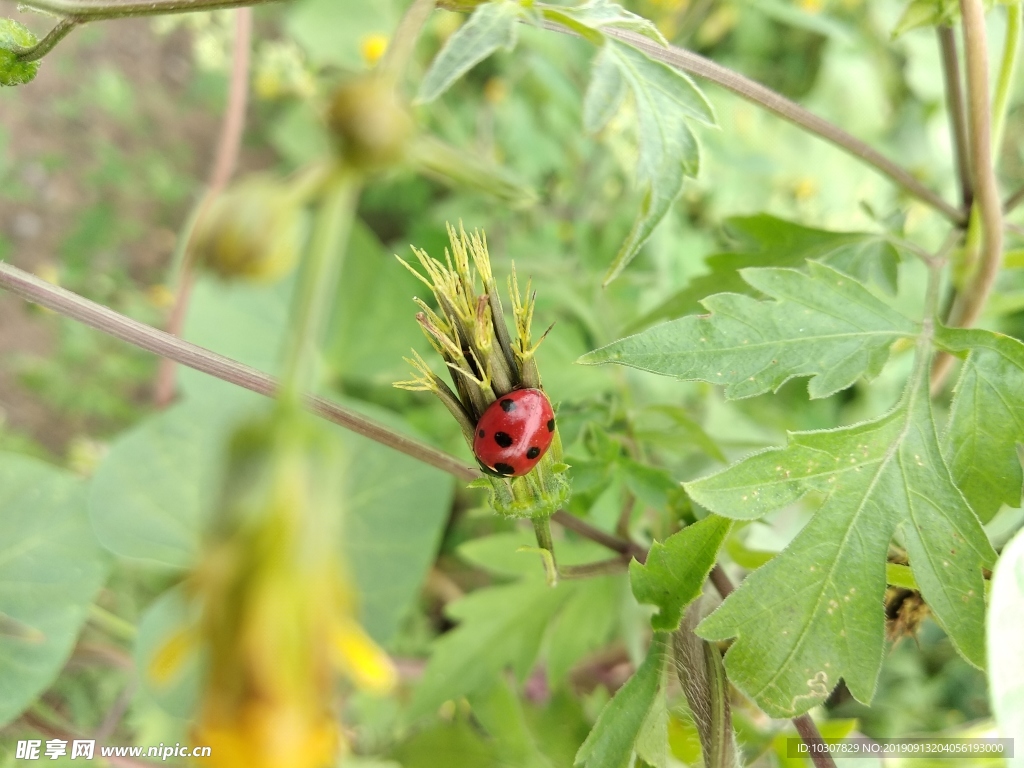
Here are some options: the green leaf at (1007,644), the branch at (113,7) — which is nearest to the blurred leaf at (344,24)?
the branch at (113,7)

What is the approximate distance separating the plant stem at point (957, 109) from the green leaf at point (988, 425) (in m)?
0.30

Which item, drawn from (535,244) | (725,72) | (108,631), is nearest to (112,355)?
(108,631)

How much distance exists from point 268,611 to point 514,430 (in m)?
0.32

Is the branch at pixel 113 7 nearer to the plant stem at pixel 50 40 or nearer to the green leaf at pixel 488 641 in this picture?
the plant stem at pixel 50 40

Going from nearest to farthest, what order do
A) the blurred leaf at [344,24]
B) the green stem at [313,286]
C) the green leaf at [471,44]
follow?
the green stem at [313,286] < the green leaf at [471,44] < the blurred leaf at [344,24]

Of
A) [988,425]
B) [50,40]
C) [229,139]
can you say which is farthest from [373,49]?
[988,425]

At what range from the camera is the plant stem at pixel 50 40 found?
63 centimetres

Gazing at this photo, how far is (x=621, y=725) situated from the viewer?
2.36ft

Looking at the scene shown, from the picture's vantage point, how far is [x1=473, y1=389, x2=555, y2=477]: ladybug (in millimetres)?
606

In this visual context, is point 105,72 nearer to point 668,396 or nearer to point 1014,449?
point 668,396

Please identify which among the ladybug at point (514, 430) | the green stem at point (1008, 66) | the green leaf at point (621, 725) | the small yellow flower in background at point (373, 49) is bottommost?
the green leaf at point (621, 725)

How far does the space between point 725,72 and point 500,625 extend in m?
0.93

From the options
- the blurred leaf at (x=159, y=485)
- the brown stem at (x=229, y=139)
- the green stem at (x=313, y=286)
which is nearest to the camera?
the green stem at (x=313, y=286)

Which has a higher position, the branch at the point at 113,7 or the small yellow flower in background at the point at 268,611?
the branch at the point at 113,7
